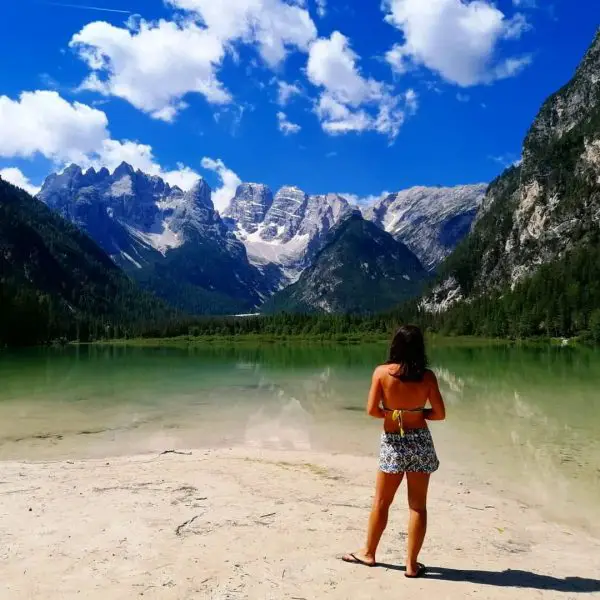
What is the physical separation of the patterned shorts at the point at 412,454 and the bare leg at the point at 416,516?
5.6 inches

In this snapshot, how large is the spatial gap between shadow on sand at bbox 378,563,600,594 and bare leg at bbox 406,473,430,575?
37 centimetres

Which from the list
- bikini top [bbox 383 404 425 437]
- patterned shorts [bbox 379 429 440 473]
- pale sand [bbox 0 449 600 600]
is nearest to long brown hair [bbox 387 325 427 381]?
bikini top [bbox 383 404 425 437]

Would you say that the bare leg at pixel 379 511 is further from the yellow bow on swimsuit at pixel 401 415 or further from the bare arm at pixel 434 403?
the bare arm at pixel 434 403

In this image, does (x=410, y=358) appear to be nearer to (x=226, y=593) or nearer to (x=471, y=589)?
(x=471, y=589)

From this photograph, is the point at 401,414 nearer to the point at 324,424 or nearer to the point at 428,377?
the point at 428,377

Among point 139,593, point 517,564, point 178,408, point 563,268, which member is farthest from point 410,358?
point 563,268

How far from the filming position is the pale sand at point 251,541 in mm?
8031

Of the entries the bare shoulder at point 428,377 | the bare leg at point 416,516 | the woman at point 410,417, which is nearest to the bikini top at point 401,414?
the woman at point 410,417

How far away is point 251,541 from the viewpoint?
32.8ft

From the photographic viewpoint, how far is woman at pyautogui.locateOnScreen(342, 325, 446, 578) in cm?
855

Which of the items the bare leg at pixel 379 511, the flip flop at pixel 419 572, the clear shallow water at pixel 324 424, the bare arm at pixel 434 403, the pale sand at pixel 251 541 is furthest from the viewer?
the clear shallow water at pixel 324 424

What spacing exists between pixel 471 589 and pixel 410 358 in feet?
11.5

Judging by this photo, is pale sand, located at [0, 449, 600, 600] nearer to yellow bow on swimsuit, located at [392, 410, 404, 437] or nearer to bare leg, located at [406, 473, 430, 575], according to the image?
bare leg, located at [406, 473, 430, 575]

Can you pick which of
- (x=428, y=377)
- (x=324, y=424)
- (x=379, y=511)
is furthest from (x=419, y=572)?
(x=324, y=424)
